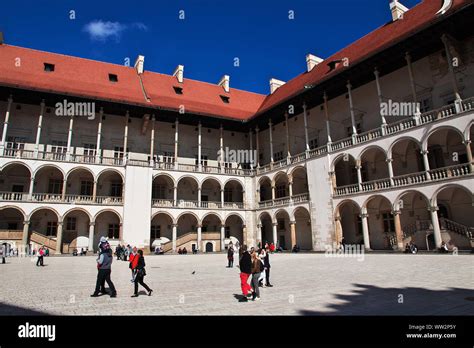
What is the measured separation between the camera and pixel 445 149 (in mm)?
20031

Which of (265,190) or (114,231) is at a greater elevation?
(265,190)

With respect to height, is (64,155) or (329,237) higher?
(64,155)

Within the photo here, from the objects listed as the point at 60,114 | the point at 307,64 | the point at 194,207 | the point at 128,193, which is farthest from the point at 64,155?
the point at 307,64

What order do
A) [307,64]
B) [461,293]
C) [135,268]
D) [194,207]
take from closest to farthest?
[461,293]
[135,268]
[194,207]
[307,64]

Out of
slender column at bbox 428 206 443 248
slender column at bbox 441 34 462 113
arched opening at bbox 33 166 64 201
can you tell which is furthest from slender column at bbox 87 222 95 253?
slender column at bbox 441 34 462 113

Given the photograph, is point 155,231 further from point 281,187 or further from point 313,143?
point 313,143

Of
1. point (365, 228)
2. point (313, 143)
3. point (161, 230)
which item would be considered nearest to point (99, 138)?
point (161, 230)

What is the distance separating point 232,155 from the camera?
34844mm

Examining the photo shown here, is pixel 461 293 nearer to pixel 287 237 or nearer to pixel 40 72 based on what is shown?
pixel 287 237

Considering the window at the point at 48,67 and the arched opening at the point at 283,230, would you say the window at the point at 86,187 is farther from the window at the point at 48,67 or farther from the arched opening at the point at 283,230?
the arched opening at the point at 283,230

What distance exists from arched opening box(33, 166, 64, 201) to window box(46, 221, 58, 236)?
2.48m

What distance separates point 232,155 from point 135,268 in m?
27.8

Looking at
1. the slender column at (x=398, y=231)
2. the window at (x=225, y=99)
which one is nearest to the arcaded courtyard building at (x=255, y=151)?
the slender column at (x=398, y=231)

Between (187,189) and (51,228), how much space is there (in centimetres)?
1229
